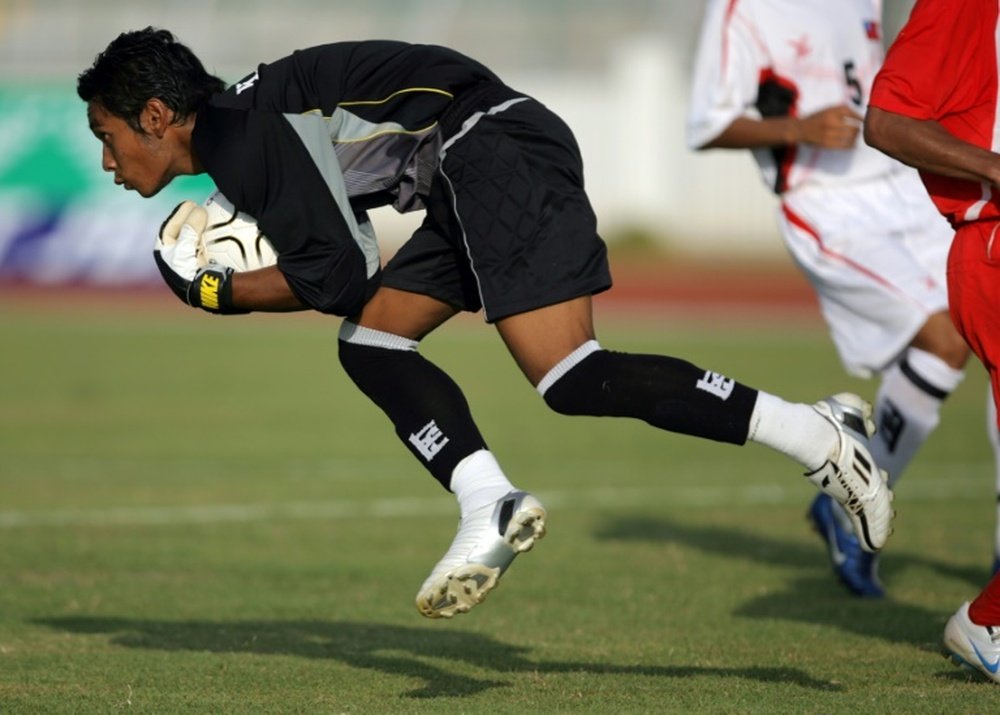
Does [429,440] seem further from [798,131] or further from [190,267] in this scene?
[798,131]

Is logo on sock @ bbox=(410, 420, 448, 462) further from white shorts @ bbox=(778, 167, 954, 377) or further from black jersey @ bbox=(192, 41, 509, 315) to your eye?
white shorts @ bbox=(778, 167, 954, 377)

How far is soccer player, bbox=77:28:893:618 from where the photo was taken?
4812mm

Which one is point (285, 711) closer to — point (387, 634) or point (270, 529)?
point (387, 634)

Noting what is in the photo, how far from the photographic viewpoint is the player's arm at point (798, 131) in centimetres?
722

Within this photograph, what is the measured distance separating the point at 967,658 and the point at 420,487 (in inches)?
236

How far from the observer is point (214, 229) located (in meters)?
5.07

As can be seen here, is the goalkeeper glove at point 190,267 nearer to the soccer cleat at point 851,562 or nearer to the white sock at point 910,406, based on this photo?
the soccer cleat at point 851,562

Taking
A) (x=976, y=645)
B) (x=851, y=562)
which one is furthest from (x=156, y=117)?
(x=851, y=562)

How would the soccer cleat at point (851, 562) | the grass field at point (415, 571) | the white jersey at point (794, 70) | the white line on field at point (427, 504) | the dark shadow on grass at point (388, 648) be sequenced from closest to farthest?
the grass field at point (415, 571) → the dark shadow on grass at point (388, 648) → the soccer cleat at point (851, 562) → the white jersey at point (794, 70) → the white line on field at point (427, 504)

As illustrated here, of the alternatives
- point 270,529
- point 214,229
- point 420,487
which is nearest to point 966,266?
point 214,229

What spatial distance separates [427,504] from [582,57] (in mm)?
26580

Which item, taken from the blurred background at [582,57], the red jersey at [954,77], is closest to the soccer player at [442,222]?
the red jersey at [954,77]

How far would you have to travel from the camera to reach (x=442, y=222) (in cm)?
530

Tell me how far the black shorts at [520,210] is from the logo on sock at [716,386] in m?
0.42
